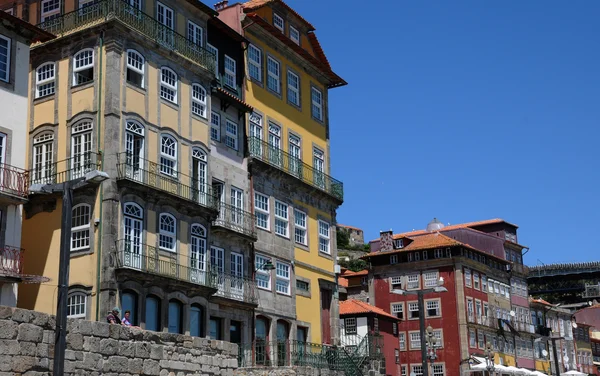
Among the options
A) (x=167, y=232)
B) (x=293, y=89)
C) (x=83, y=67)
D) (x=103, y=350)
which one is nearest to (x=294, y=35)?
(x=293, y=89)

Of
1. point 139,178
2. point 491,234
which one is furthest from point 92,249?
point 491,234

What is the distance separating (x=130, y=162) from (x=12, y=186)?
4.45 meters

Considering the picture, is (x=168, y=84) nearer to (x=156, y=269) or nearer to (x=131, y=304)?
(x=156, y=269)

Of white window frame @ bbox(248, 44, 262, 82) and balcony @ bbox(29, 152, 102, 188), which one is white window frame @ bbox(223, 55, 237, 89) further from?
balcony @ bbox(29, 152, 102, 188)

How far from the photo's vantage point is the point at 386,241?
7419cm

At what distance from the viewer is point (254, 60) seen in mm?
41438

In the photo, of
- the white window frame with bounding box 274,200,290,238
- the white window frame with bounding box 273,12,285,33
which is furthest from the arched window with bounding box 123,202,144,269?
the white window frame with bounding box 273,12,285,33

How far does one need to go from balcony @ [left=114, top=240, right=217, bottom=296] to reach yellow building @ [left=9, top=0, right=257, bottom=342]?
54 millimetres

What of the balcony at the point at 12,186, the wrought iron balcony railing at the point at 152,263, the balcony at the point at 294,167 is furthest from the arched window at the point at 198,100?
the balcony at the point at 12,186

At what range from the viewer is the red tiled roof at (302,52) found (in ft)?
136

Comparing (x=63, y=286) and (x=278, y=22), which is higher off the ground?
(x=278, y=22)

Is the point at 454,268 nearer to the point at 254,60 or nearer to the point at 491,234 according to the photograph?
the point at 491,234

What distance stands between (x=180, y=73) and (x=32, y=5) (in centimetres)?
619

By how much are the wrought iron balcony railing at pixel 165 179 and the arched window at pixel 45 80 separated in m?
4.28
